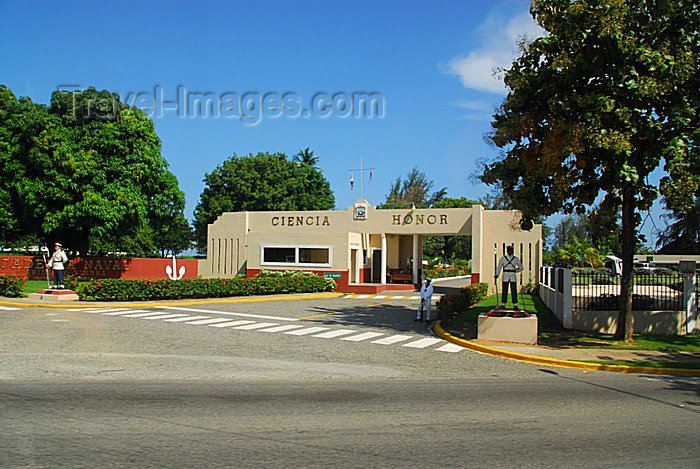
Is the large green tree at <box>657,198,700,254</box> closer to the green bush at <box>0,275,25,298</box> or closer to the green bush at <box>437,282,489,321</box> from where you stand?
the green bush at <box>437,282,489,321</box>

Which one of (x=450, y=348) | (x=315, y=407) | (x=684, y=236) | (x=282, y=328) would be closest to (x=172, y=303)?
(x=282, y=328)

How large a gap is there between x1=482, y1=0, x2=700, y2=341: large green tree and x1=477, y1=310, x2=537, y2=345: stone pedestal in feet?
8.58

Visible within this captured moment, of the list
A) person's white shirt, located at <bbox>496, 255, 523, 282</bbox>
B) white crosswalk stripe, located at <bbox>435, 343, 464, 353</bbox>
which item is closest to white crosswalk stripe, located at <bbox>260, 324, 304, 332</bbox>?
white crosswalk stripe, located at <bbox>435, 343, 464, 353</bbox>

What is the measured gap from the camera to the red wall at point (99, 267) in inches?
1406

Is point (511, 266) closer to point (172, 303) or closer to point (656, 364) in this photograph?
point (656, 364)

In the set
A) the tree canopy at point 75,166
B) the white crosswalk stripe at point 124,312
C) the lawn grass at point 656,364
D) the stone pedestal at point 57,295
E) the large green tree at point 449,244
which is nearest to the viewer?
the lawn grass at point 656,364

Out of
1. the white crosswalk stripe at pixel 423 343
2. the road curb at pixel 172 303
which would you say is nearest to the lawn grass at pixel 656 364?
the white crosswalk stripe at pixel 423 343

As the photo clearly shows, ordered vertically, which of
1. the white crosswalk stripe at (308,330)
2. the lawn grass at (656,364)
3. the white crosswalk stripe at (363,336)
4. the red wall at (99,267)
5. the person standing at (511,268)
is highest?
the person standing at (511,268)

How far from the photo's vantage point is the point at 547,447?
19.4ft

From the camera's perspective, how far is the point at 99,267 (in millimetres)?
38000

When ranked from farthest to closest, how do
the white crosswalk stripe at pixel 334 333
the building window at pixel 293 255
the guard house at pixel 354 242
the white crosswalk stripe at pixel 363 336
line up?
the building window at pixel 293 255, the guard house at pixel 354 242, the white crosswalk stripe at pixel 334 333, the white crosswalk stripe at pixel 363 336

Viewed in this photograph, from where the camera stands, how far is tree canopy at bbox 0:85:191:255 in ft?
104

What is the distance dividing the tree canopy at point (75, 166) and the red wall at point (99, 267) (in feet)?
5.77

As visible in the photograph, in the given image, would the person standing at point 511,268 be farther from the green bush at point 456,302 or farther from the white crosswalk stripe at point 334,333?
the white crosswalk stripe at point 334,333
